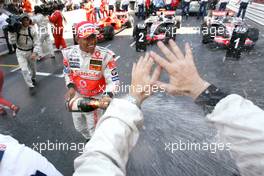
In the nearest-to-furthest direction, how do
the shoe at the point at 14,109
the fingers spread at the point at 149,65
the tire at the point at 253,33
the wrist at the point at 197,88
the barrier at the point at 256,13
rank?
the wrist at the point at 197,88 → the fingers spread at the point at 149,65 → the shoe at the point at 14,109 → the tire at the point at 253,33 → the barrier at the point at 256,13

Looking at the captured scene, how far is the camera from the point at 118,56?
855cm

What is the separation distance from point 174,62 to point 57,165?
10.2 ft

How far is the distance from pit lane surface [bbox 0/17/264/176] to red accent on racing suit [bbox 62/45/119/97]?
1328mm

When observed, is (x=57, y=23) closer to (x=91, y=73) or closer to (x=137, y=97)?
(x=91, y=73)

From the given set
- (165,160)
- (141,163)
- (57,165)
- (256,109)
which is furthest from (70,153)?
(256,109)

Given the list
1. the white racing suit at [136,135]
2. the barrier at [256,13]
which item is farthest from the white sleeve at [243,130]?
the barrier at [256,13]

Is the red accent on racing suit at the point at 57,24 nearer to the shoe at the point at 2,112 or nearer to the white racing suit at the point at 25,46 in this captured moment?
the white racing suit at the point at 25,46

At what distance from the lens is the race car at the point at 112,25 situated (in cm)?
1047

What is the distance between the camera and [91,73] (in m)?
2.97

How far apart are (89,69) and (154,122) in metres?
2.14

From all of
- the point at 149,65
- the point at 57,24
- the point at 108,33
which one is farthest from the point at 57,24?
the point at 149,65

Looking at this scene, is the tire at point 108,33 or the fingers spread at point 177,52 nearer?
the fingers spread at point 177,52

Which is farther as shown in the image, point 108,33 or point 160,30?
point 108,33

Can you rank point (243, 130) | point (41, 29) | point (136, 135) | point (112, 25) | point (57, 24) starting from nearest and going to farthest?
point (243, 130) → point (136, 135) → point (41, 29) → point (57, 24) → point (112, 25)
